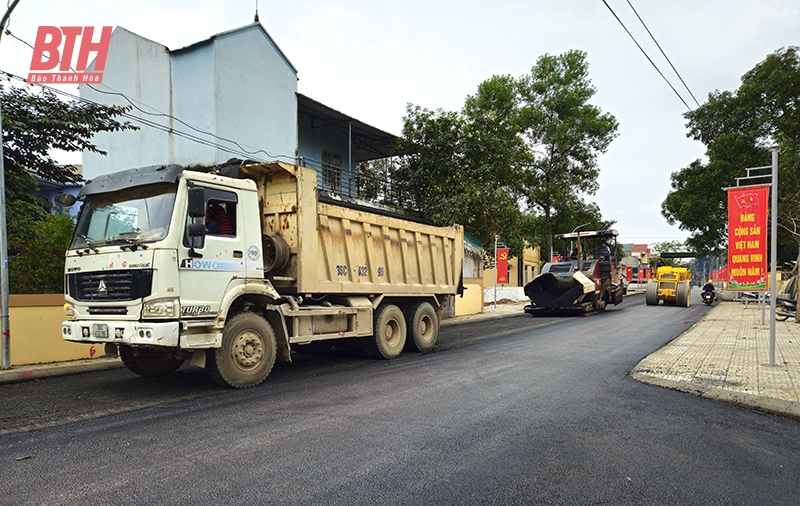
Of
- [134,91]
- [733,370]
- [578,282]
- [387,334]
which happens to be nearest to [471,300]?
[578,282]

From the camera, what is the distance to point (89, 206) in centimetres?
670

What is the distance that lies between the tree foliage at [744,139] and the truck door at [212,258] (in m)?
21.9

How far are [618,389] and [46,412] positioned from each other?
6.69 m

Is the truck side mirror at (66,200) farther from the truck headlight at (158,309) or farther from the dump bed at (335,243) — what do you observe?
the dump bed at (335,243)

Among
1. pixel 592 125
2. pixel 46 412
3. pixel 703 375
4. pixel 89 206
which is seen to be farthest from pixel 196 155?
pixel 592 125

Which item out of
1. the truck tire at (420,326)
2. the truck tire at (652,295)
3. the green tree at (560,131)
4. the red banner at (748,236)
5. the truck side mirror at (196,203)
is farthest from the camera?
the green tree at (560,131)

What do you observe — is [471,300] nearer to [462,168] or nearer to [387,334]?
[462,168]

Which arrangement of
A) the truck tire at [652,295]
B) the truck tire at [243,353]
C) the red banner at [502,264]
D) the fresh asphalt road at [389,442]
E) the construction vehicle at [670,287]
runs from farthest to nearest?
the truck tire at [652,295] → the construction vehicle at [670,287] → the red banner at [502,264] → the truck tire at [243,353] → the fresh asphalt road at [389,442]

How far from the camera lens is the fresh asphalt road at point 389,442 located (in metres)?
3.49

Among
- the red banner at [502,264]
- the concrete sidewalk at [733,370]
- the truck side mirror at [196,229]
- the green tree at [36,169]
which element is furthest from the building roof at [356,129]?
the concrete sidewalk at [733,370]

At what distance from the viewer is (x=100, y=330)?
6.03 meters

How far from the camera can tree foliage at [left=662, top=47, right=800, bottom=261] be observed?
76.4 feet

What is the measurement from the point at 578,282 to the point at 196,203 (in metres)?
15.6

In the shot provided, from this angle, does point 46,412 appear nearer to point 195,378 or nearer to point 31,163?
point 195,378
